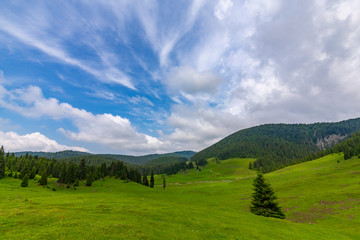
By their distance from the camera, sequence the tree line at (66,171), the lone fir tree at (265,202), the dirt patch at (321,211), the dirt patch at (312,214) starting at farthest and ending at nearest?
the tree line at (66,171) < the dirt patch at (321,211) < the dirt patch at (312,214) < the lone fir tree at (265,202)

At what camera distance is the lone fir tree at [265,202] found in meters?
43.0

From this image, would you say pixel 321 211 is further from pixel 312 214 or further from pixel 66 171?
pixel 66 171

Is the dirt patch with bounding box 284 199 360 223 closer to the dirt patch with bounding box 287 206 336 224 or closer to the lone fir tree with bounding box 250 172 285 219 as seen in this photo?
the dirt patch with bounding box 287 206 336 224

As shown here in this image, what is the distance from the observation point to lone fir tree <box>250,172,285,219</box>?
4302cm

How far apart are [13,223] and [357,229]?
60850mm

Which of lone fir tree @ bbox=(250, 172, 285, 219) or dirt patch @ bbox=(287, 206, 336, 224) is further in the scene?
dirt patch @ bbox=(287, 206, 336, 224)

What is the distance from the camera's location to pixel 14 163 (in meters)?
146

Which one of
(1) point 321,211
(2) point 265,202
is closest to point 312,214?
(1) point 321,211

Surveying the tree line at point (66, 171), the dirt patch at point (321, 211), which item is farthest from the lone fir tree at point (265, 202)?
the tree line at point (66, 171)

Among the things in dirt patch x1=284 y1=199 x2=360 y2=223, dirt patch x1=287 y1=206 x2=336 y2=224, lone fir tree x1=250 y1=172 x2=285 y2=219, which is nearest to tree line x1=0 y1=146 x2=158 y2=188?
lone fir tree x1=250 y1=172 x2=285 y2=219

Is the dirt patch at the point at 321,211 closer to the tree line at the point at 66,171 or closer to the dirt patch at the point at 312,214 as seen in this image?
the dirt patch at the point at 312,214

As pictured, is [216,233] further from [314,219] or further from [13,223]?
[314,219]

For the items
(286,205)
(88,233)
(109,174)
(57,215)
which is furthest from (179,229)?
(109,174)

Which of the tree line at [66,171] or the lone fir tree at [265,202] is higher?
the tree line at [66,171]
